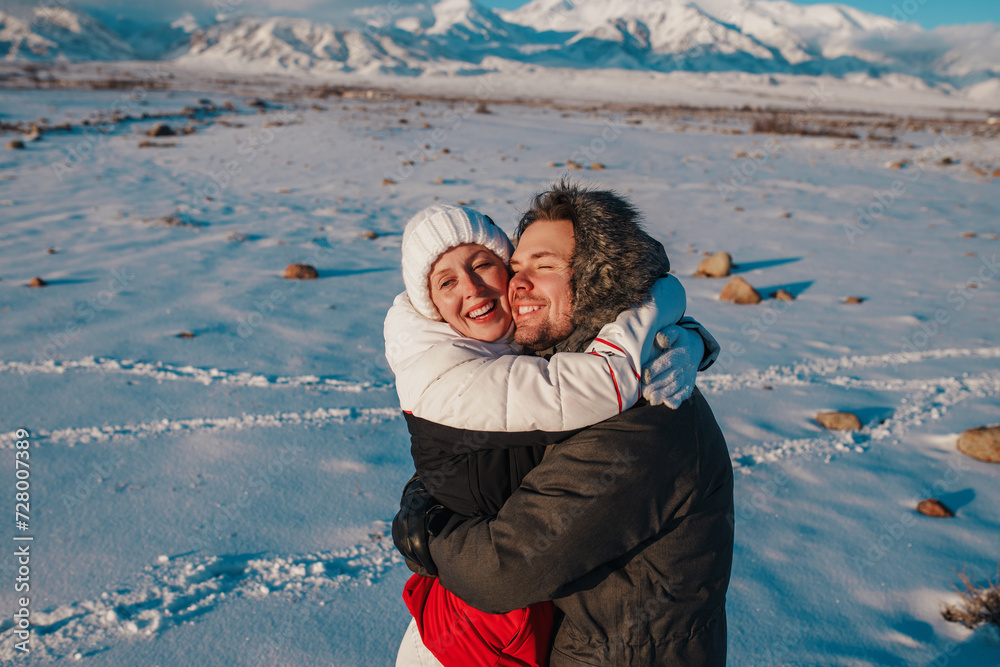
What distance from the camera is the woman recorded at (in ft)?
4.11

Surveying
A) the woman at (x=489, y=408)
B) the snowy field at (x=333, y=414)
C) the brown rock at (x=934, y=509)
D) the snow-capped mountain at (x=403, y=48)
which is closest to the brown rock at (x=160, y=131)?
the snowy field at (x=333, y=414)

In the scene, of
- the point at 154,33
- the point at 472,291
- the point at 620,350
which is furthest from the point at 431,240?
the point at 154,33

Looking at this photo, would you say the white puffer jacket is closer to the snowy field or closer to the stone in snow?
the snowy field

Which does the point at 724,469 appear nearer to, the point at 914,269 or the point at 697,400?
the point at 697,400

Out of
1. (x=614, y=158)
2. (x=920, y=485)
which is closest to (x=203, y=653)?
(x=920, y=485)

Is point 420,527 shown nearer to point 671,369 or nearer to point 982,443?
point 671,369

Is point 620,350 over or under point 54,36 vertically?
under

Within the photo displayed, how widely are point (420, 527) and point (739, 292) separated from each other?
565 centimetres

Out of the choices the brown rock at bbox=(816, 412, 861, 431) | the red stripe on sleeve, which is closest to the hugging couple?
the red stripe on sleeve

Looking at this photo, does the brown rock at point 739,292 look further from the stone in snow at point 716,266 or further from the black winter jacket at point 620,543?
the black winter jacket at point 620,543

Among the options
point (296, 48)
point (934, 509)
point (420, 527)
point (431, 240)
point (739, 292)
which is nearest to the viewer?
point (420, 527)

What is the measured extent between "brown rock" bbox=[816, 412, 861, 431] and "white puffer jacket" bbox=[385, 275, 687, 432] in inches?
127

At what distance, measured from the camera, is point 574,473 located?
1.19m

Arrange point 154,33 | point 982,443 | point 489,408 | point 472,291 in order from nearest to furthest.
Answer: point 489,408, point 472,291, point 982,443, point 154,33
